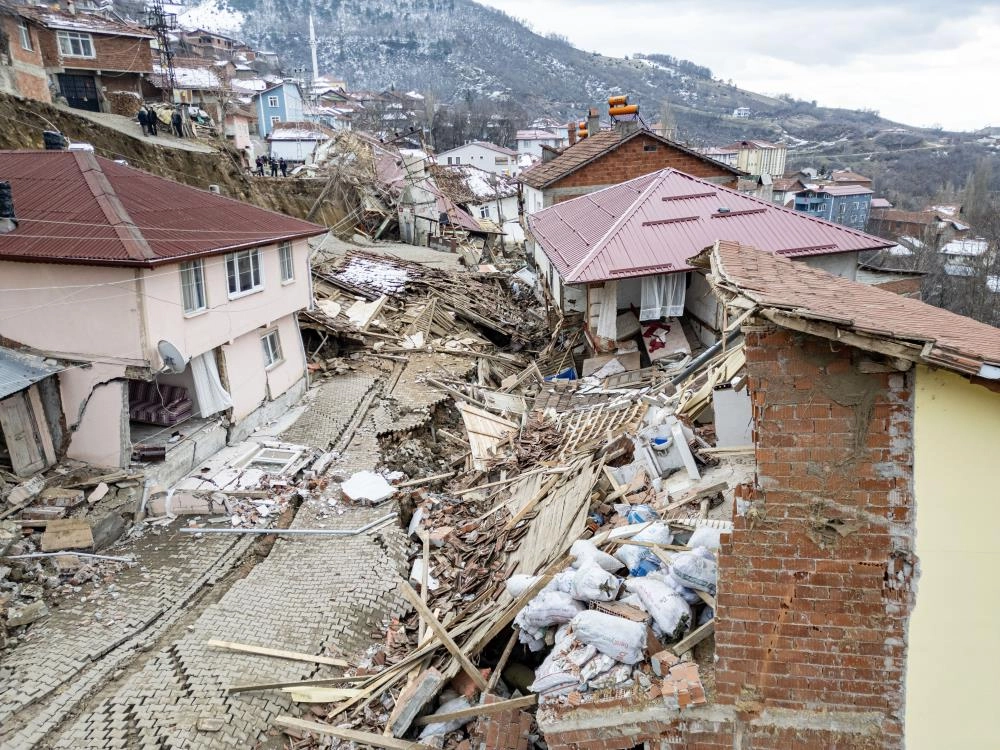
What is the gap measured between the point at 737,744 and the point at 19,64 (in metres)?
40.6

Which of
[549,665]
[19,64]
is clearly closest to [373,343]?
[549,665]

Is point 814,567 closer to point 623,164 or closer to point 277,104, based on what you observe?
point 623,164

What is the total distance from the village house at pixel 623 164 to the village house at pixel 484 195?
61.0 feet

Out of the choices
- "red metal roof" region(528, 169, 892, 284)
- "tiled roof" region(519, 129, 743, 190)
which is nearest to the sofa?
"red metal roof" region(528, 169, 892, 284)

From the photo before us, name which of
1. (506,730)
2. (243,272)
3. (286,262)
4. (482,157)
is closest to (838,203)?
(482,157)

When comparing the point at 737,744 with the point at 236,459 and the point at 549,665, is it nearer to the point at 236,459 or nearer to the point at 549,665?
the point at 549,665

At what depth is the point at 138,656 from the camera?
8.11 meters

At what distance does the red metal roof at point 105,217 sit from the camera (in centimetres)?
1105

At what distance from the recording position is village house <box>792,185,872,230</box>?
63250 millimetres

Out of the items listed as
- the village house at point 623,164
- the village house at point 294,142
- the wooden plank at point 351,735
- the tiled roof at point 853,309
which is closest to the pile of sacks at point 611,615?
the wooden plank at point 351,735

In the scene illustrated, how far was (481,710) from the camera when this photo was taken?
18.6 ft

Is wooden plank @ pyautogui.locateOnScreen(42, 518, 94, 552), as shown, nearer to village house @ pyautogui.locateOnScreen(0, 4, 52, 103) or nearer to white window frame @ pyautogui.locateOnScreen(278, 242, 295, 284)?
white window frame @ pyautogui.locateOnScreen(278, 242, 295, 284)

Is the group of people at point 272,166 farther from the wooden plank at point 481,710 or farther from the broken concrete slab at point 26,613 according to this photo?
the wooden plank at point 481,710

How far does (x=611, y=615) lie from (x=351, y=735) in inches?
121
